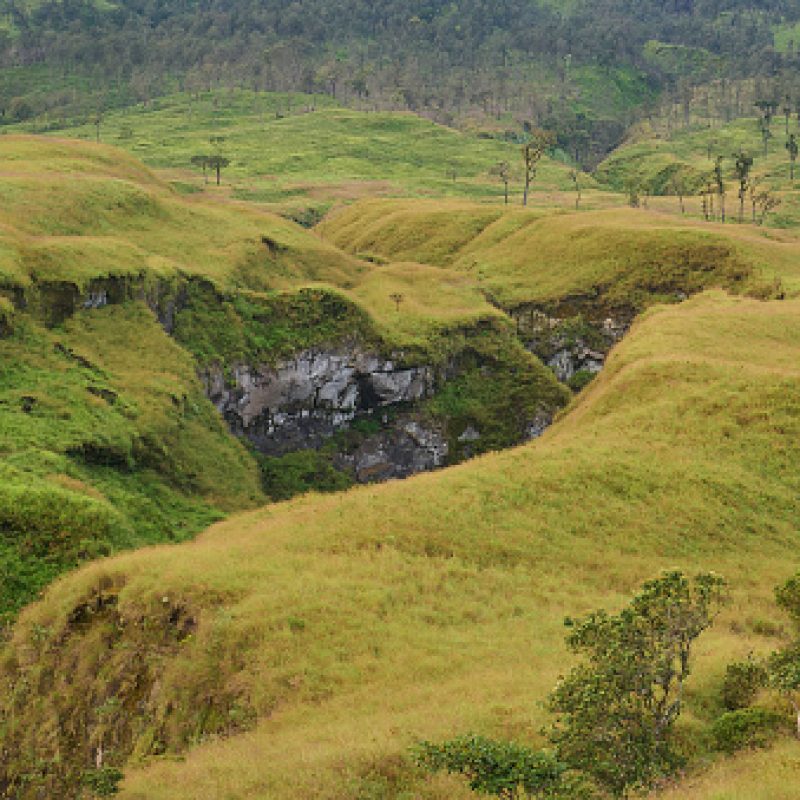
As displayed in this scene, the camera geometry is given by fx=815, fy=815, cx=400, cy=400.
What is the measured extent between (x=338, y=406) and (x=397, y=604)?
4638 centimetres

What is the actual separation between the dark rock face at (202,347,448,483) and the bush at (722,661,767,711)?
4932 centimetres

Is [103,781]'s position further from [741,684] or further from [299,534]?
[741,684]

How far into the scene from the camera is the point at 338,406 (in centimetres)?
7269

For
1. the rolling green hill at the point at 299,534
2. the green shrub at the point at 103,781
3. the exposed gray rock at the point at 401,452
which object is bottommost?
the exposed gray rock at the point at 401,452

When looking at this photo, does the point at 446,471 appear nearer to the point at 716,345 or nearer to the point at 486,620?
the point at 486,620

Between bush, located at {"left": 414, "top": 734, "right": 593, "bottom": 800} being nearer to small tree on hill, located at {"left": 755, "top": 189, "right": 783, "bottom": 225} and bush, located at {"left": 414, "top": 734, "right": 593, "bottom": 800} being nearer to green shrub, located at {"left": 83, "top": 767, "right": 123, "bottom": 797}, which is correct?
green shrub, located at {"left": 83, "top": 767, "right": 123, "bottom": 797}

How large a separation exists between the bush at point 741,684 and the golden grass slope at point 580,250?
65150 millimetres

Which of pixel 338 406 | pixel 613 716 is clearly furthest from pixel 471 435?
pixel 613 716

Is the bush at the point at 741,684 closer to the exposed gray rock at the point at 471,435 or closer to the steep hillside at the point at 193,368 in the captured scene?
the steep hillside at the point at 193,368

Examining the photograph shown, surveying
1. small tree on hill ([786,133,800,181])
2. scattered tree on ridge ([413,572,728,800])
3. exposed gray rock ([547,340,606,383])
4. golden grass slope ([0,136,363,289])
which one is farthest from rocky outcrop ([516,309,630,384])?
small tree on hill ([786,133,800,181])

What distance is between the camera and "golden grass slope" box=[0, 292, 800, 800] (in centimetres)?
2053

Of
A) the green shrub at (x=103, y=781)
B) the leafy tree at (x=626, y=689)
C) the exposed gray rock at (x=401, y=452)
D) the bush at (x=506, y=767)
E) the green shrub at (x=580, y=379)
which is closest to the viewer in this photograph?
the bush at (x=506, y=767)

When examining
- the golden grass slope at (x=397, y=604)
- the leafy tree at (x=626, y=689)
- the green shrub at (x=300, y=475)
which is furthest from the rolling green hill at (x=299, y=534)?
the green shrub at (x=300, y=475)

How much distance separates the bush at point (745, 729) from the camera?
18.8 metres
